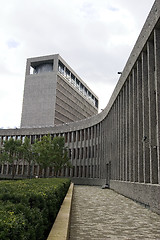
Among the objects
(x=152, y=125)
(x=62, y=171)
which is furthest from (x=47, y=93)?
(x=152, y=125)

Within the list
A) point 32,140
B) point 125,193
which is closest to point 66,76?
point 32,140

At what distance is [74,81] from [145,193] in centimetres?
7505

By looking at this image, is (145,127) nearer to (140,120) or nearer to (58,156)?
(140,120)

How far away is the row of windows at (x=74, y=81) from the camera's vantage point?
7786 centimetres

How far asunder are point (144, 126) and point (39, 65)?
66.7 m

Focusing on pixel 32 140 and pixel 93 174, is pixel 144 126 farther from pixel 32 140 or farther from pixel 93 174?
pixel 32 140

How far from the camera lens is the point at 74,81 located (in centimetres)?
8731

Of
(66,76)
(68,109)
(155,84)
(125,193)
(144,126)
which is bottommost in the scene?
(125,193)

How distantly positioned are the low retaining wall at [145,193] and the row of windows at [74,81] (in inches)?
2401

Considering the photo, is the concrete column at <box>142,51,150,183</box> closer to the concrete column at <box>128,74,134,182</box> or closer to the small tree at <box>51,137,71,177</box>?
the concrete column at <box>128,74,134,182</box>

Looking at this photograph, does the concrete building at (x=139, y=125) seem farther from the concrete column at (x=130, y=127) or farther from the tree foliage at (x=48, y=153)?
the tree foliage at (x=48, y=153)

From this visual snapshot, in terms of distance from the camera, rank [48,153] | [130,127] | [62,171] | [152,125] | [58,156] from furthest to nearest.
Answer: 1. [62,171]
2. [58,156]
3. [48,153]
4. [130,127]
5. [152,125]

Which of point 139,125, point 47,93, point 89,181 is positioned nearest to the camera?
point 139,125

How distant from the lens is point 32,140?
51.8 metres
